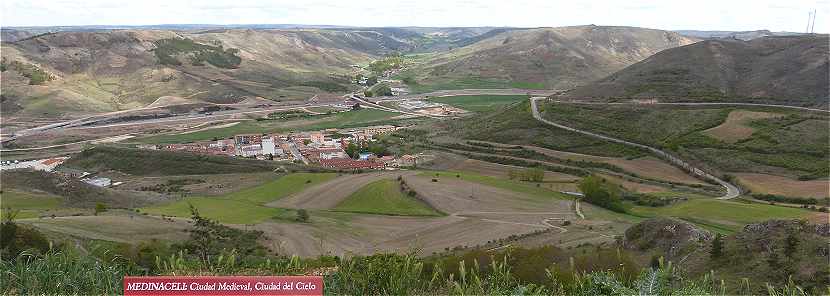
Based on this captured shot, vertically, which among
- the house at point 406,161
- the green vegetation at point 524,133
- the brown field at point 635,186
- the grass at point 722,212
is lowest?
the brown field at point 635,186

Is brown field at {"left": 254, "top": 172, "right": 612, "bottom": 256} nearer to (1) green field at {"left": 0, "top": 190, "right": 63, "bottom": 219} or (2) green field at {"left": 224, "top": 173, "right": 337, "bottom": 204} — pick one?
(2) green field at {"left": 224, "top": 173, "right": 337, "bottom": 204}

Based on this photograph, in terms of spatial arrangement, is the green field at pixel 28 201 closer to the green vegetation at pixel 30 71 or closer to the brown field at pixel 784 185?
the brown field at pixel 784 185

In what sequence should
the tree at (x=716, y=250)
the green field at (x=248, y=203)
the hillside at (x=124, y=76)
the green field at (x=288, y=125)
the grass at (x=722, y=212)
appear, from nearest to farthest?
1. the tree at (x=716, y=250)
2. the grass at (x=722, y=212)
3. the green field at (x=248, y=203)
4. the green field at (x=288, y=125)
5. the hillside at (x=124, y=76)

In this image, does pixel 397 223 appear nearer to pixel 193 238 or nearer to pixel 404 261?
pixel 193 238

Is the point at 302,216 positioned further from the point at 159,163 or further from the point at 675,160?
the point at 675,160

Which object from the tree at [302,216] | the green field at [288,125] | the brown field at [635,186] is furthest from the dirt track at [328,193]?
the green field at [288,125]

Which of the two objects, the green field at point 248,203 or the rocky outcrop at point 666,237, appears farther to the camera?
the green field at point 248,203

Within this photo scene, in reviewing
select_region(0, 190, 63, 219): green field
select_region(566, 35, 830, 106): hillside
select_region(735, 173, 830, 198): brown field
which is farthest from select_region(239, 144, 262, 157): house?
select_region(735, 173, 830, 198): brown field
